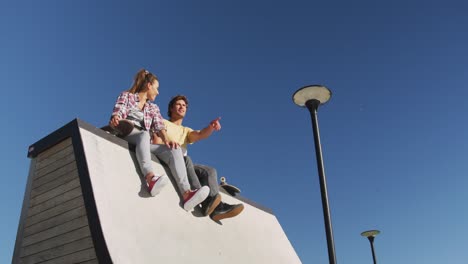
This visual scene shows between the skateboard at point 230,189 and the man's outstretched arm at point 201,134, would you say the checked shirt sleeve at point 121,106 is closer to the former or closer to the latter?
the man's outstretched arm at point 201,134

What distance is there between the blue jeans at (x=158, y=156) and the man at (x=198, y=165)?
0.23 meters

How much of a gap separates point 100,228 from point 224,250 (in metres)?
1.81

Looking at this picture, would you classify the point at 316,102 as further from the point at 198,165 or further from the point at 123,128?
the point at 123,128

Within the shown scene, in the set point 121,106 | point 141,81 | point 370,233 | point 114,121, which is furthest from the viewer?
point 370,233

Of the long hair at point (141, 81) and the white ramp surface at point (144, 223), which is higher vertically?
the long hair at point (141, 81)

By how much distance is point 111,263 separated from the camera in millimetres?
3045

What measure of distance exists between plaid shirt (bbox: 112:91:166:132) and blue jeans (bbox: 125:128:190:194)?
0.22m

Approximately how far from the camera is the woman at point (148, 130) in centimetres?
424

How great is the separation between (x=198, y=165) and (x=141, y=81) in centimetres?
Result: 127

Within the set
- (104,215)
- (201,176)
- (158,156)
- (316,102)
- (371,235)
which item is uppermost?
(316,102)

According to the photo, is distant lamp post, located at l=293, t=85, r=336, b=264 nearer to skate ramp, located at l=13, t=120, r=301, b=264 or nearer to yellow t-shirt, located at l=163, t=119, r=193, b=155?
skate ramp, located at l=13, t=120, r=301, b=264

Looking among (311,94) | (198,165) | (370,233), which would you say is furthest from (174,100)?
(370,233)

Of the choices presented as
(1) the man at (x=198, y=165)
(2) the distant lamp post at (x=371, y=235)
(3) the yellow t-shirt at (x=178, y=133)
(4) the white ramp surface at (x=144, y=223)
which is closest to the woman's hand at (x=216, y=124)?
(1) the man at (x=198, y=165)

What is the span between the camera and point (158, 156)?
4.66m
